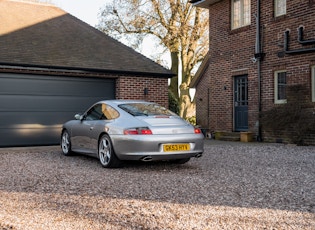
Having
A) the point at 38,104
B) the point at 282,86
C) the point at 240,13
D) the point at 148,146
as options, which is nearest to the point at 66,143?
the point at 38,104

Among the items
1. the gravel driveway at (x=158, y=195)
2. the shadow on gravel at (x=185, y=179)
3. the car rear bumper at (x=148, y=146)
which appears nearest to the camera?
the gravel driveway at (x=158, y=195)

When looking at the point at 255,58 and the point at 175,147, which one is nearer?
the point at 175,147

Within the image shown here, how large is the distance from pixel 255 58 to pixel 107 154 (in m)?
8.43

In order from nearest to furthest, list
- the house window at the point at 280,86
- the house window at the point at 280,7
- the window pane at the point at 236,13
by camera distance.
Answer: the house window at the point at 280,86
the house window at the point at 280,7
the window pane at the point at 236,13

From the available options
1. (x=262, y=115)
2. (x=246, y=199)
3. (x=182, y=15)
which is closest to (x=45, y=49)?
(x=262, y=115)

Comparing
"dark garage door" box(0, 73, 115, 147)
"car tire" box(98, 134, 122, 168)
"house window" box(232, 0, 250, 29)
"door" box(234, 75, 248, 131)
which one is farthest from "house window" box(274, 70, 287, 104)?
"car tire" box(98, 134, 122, 168)

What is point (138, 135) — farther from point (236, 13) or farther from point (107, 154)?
point (236, 13)

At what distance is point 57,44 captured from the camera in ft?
46.5

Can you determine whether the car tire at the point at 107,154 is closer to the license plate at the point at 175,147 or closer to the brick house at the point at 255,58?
the license plate at the point at 175,147

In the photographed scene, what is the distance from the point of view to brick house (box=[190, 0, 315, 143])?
42.1 ft

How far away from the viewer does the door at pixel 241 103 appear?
15219mm

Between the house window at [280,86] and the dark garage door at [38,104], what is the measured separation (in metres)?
5.93

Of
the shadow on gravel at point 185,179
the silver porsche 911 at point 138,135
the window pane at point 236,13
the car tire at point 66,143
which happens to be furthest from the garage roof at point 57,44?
the silver porsche 911 at point 138,135

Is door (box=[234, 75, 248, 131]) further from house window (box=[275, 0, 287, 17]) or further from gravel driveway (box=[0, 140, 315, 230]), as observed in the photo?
gravel driveway (box=[0, 140, 315, 230])
